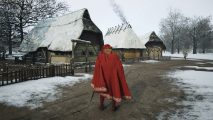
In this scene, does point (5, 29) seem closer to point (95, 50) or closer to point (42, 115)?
point (95, 50)

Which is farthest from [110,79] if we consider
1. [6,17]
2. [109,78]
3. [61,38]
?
[6,17]

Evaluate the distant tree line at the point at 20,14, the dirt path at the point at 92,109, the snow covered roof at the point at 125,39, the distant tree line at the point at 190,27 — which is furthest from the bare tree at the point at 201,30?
the dirt path at the point at 92,109

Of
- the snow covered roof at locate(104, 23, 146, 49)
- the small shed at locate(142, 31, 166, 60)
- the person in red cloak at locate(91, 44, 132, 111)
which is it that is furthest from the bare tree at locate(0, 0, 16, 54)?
the person in red cloak at locate(91, 44, 132, 111)

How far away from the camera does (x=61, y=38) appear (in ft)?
80.6

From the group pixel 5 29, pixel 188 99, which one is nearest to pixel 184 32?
pixel 5 29

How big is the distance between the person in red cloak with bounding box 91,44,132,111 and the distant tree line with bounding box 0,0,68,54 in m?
28.3

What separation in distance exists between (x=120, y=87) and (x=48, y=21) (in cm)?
2747

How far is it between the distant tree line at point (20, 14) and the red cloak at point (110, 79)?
28.3 meters

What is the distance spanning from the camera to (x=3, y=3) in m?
30.7

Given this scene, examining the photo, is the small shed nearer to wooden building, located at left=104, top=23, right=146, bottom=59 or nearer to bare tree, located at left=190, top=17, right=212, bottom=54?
wooden building, located at left=104, top=23, right=146, bottom=59

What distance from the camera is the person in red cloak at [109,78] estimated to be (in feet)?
19.1

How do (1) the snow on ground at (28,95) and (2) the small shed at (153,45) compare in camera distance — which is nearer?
(1) the snow on ground at (28,95)

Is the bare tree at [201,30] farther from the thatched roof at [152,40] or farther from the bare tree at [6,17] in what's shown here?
the bare tree at [6,17]

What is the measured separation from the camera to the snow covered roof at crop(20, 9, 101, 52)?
23.8m
